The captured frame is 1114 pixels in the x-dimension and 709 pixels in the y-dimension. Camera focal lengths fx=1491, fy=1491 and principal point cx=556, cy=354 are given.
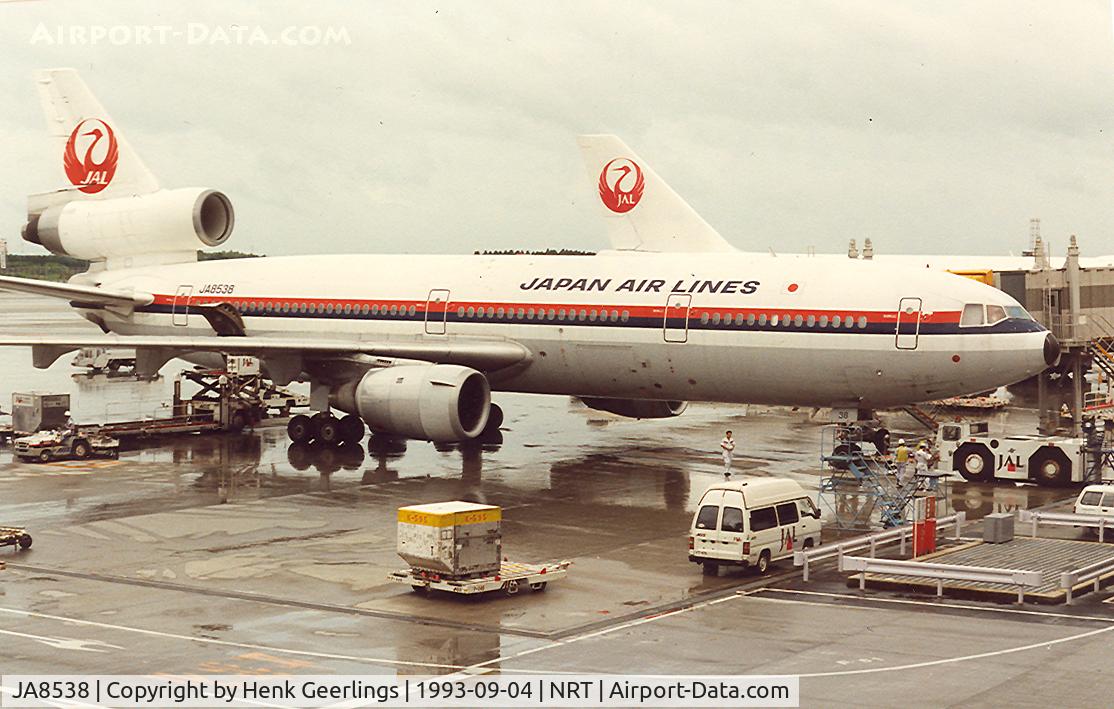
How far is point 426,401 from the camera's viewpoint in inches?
1319

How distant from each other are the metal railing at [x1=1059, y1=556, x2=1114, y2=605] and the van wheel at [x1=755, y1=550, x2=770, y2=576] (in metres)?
4.36

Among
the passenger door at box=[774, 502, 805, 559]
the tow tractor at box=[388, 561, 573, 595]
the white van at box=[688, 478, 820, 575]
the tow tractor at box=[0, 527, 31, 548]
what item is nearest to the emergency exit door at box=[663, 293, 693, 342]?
the white van at box=[688, 478, 820, 575]

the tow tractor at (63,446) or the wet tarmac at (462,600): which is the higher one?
the tow tractor at (63,446)

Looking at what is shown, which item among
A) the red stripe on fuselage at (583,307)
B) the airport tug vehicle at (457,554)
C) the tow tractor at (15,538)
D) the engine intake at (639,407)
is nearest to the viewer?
the airport tug vehicle at (457,554)

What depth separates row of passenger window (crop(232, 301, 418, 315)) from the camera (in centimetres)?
3894

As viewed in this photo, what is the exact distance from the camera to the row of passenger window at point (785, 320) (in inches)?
1259

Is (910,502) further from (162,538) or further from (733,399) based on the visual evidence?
(162,538)

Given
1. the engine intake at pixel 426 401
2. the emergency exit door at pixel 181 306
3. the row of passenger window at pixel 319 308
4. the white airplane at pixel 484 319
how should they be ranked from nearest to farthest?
1. the white airplane at pixel 484 319
2. the engine intake at pixel 426 401
3. the row of passenger window at pixel 319 308
4. the emergency exit door at pixel 181 306

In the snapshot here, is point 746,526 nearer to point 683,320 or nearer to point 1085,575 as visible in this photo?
point 1085,575

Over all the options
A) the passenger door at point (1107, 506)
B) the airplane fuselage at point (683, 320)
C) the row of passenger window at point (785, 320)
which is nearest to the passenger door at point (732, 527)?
the passenger door at point (1107, 506)

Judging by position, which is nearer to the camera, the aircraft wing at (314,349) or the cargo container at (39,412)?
the aircraft wing at (314,349)

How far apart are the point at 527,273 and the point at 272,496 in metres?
9.82

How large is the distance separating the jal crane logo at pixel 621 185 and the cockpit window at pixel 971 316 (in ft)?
74.1

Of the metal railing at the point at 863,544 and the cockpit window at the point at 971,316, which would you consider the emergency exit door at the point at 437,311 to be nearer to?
the cockpit window at the point at 971,316
